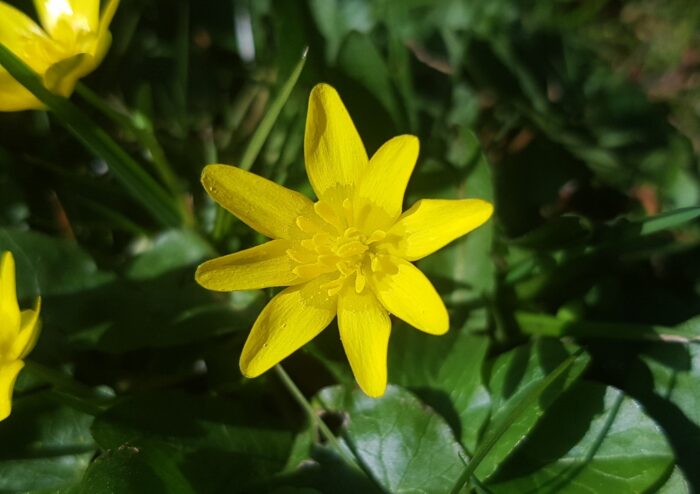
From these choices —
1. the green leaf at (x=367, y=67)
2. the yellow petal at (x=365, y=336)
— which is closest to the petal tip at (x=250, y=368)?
the yellow petal at (x=365, y=336)

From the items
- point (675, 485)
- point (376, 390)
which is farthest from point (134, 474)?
point (675, 485)

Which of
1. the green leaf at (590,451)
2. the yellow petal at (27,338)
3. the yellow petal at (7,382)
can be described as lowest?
the green leaf at (590,451)

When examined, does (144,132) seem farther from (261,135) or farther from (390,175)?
(390,175)

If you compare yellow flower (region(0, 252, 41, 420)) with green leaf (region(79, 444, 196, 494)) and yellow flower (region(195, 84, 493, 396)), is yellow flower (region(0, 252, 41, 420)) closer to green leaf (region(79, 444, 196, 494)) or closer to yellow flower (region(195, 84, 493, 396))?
green leaf (region(79, 444, 196, 494))

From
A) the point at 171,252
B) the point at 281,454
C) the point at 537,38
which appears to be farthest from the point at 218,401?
the point at 537,38

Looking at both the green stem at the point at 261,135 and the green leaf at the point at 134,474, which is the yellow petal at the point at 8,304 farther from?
the green stem at the point at 261,135

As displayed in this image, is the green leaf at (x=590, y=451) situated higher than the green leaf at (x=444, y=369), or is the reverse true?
the green leaf at (x=444, y=369)
